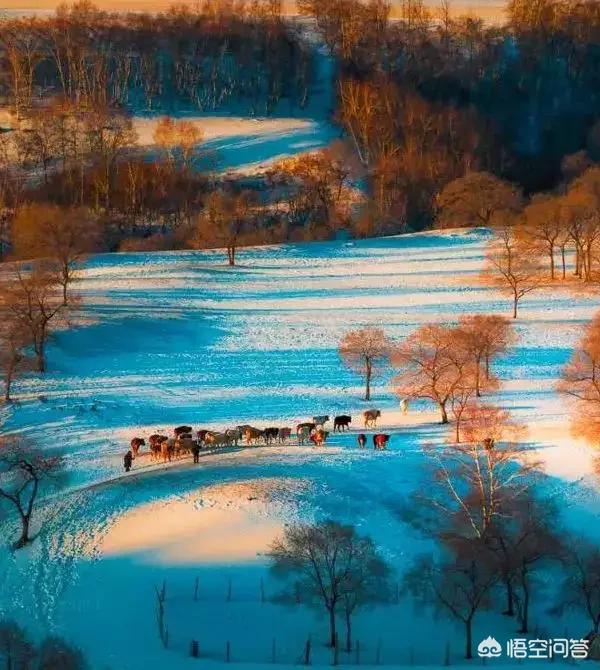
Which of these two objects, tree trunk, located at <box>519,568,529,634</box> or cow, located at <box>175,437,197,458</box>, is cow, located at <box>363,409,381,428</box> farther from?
tree trunk, located at <box>519,568,529,634</box>

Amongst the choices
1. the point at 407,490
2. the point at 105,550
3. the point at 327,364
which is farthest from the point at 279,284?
the point at 105,550

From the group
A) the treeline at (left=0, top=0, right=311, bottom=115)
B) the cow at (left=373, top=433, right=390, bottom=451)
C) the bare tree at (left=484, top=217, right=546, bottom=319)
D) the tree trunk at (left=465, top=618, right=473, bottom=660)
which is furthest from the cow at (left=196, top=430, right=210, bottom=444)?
the treeline at (left=0, top=0, right=311, bottom=115)

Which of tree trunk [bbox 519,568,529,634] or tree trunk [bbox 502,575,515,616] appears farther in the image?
tree trunk [bbox 502,575,515,616]

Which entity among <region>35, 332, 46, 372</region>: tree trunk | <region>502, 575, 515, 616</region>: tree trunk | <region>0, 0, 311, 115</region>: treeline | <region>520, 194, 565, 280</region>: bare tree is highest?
<region>0, 0, 311, 115</region>: treeline

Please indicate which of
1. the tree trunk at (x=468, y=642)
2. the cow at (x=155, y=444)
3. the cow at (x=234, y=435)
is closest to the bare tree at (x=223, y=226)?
the cow at (x=234, y=435)

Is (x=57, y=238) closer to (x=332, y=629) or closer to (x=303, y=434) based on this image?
(x=303, y=434)

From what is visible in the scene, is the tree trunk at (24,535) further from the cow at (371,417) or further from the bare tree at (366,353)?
the bare tree at (366,353)

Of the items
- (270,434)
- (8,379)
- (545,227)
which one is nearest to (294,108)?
(545,227)
